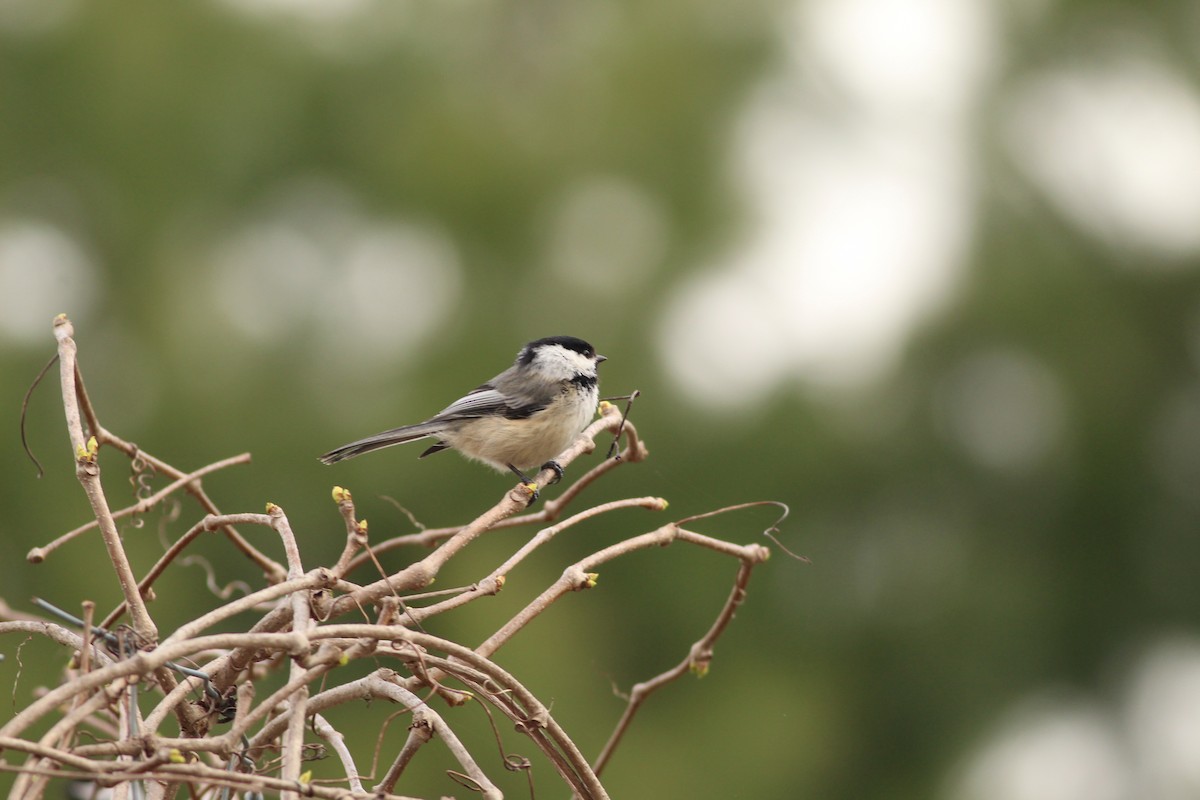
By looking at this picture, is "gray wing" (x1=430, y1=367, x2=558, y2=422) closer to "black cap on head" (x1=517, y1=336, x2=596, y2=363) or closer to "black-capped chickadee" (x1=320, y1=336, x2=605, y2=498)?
"black-capped chickadee" (x1=320, y1=336, x2=605, y2=498)

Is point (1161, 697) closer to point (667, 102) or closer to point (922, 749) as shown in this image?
point (922, 749)

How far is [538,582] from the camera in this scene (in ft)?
26.9

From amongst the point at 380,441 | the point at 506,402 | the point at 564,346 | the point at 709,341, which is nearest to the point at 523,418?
the point at 506,402

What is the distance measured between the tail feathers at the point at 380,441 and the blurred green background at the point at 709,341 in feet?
16.2

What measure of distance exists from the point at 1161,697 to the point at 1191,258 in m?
3.88

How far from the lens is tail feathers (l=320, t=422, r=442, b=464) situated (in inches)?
133

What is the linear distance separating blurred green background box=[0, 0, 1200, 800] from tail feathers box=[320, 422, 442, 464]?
4.93 meters

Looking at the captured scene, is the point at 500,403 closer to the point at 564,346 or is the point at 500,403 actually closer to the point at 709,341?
the point at 564,346

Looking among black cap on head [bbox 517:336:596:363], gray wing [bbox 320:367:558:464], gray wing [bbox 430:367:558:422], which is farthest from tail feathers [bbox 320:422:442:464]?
black cap on head [bbox 517:336:596:363]

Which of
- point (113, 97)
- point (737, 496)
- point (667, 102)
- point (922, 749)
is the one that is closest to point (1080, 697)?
point (922, 749)

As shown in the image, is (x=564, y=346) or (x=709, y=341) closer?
(x=564, y=346)

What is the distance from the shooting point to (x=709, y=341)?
9492 mm

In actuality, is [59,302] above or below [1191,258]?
below

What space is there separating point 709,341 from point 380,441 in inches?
235
